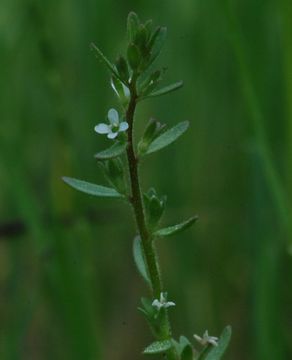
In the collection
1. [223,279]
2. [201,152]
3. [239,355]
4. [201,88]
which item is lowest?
[239,355]

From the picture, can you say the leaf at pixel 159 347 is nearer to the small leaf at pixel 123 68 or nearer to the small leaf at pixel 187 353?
the small leaf at pixel 187 353

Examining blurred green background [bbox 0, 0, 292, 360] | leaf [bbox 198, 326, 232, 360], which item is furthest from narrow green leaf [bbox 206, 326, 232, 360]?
blurred green background [bbox 0, 0, 292, 360]

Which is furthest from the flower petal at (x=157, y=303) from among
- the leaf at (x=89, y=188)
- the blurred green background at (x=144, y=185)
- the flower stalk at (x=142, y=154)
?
the blurred green background at (x=144, y=185)

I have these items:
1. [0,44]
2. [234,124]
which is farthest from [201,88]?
[0,44]

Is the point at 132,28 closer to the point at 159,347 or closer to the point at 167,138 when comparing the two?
the point at 167,138

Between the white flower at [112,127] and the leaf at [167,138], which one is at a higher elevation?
the white flower at [112,127]

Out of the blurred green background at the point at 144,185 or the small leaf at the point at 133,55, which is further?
the blurred green background at the point at 144,185

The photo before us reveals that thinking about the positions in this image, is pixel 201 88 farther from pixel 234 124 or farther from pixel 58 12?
pixel 58 12
